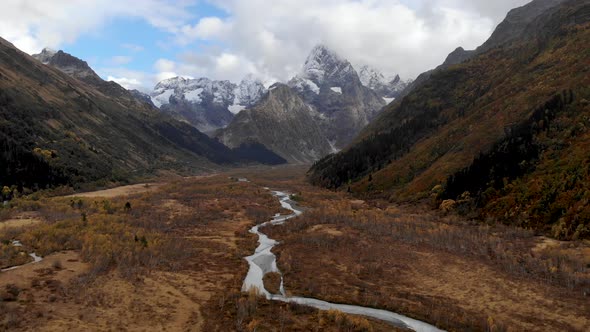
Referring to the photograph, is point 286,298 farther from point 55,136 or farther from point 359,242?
point 55,136

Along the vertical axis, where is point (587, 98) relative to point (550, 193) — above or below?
above

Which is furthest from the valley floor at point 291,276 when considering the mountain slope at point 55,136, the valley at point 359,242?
the mountain slope at point 55,136

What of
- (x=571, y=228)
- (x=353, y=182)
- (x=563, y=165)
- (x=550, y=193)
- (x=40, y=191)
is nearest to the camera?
(x=571, y=228)

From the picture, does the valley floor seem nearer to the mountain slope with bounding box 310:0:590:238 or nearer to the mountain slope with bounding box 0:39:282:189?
the mountain slope with bounding box 310:0:590:238

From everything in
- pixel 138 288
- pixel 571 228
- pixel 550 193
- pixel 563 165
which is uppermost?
pixel 563 165

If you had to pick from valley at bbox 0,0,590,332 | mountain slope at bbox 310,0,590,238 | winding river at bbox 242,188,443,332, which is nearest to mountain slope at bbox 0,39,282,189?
valley at bbox 0,0,590,332

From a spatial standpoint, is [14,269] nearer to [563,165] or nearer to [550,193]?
[550,193]

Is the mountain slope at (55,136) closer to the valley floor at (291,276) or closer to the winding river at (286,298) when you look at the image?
the valley floor at (291,276)

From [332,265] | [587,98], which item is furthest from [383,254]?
[587,98]
